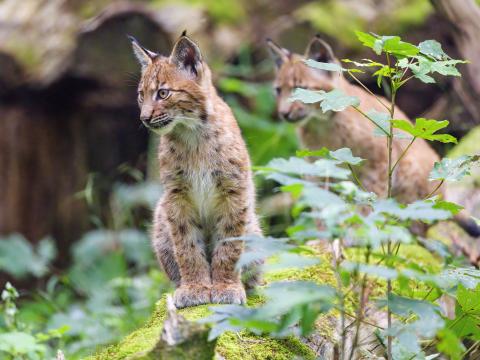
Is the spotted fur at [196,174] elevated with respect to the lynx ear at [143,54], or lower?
lower

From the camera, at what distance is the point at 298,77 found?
7.26 meters

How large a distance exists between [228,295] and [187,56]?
4.98ft

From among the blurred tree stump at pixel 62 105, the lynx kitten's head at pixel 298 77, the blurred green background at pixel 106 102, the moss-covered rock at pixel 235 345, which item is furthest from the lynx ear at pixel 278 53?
the moss-covered rock at pixel 235 345

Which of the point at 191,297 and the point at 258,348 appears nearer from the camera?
the point at 258,348

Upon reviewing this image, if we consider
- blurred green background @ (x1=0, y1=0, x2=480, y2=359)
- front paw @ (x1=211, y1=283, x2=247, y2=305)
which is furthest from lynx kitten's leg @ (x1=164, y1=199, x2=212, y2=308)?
blurred green background @ (x1=0, y1=0, x2=480, y2=359)

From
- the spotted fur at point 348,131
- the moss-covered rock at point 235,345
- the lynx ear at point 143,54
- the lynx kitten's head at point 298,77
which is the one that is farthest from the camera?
the lynx kitten's head at point 298,77

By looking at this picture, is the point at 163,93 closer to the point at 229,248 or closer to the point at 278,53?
the point at 229,248

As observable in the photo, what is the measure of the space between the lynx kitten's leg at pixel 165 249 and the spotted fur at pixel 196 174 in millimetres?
197

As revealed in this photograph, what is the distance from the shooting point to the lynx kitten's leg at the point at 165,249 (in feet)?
16.2

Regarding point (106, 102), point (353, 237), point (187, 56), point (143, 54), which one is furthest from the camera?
point (106, 102)

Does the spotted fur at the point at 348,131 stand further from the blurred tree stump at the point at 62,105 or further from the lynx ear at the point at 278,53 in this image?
the blurred tree stump at the point at 62,105

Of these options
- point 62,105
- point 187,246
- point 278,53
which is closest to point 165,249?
point 187,246

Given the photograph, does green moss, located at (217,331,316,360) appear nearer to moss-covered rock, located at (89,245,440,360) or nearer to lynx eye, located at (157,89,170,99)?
moss-covered rock, located at (89,245,440,360)

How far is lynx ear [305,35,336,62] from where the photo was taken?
6852 millimetres
